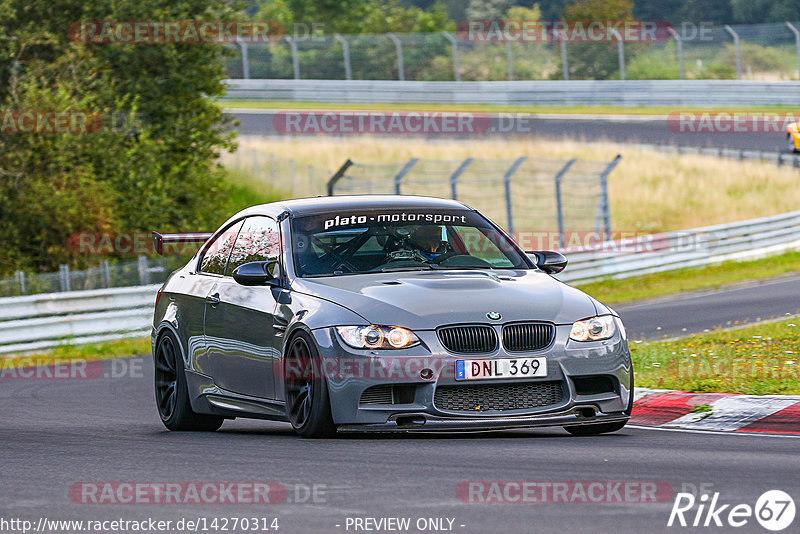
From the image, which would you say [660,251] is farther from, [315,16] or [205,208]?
[315,16]

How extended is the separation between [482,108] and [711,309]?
29.3 metres

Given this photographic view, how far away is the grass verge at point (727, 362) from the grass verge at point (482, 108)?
33941mm

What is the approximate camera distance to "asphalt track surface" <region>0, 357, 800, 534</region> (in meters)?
5.85

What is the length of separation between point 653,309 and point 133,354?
7770mm

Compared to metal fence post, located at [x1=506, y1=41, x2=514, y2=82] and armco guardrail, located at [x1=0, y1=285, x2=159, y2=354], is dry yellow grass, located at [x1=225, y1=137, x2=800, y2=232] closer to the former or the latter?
metal fence post, located at [x1=506, y1=41, x2=514, y2=82]

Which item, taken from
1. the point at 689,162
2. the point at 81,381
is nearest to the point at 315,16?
the point at 689,162

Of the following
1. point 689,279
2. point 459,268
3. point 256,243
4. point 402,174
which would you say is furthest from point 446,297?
point 689,279

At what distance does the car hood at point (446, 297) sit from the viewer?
26.7 feet

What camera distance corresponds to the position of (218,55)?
30.3 m

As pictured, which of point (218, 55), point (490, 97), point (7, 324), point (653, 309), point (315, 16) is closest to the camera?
point (7, 324)

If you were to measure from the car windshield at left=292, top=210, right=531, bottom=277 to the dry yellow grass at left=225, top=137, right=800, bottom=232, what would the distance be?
24.7 m

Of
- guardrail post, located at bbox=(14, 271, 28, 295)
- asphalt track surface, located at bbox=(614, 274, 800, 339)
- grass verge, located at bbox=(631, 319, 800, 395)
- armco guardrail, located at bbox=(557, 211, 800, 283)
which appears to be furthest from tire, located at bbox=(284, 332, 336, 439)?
armco guardrail, located at bbox=(557, 211, 800, 283)

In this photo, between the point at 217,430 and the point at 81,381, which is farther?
the point at 81,381

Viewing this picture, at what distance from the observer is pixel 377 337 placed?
8102 millimetres
